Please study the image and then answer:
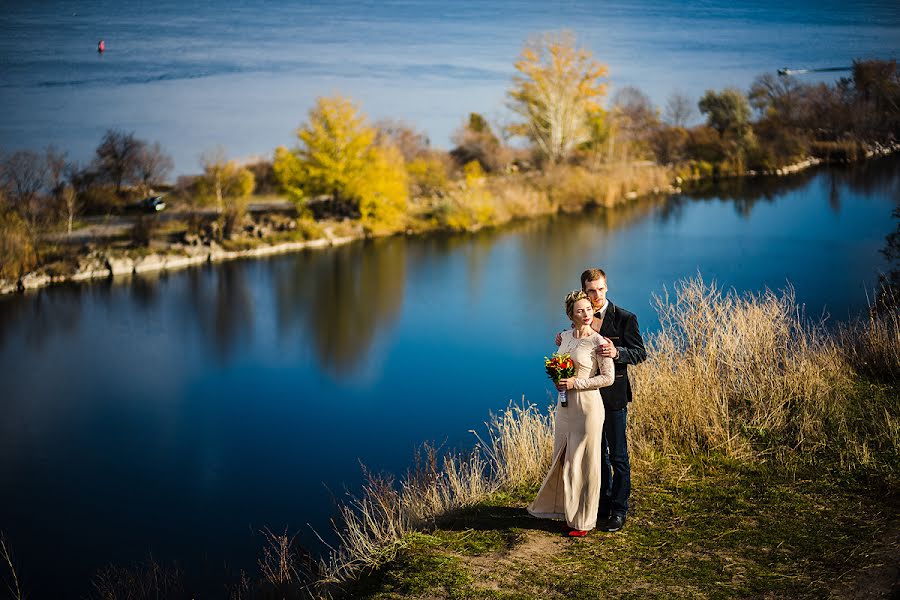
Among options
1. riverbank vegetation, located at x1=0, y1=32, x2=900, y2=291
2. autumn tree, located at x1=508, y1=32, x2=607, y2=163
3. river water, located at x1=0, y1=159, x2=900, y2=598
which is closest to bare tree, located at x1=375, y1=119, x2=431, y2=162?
riverbank vegetation, located at x1=0, y1=32, x2=900, y2=291

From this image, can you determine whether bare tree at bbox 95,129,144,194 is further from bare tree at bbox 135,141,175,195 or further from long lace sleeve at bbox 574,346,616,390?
long lace sleeve at bbox 574,346,616,390

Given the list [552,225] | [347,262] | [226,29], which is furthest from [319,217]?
[226,29]

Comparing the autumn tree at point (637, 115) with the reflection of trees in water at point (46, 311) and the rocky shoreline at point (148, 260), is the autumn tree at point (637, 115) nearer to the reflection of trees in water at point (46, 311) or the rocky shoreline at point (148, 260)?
the rocky shoreline at point (148, 260)

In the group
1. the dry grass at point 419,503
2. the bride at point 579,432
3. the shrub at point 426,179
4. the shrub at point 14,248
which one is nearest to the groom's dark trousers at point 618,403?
the bride at point 579,432

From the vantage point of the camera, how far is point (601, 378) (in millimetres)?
4043

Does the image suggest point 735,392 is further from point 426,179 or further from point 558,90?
point 558,90

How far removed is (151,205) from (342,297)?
9210 millimetres

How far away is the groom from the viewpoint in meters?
4.09

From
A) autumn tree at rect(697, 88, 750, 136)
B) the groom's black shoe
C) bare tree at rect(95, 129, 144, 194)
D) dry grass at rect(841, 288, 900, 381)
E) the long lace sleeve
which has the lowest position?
the groom's black shoe

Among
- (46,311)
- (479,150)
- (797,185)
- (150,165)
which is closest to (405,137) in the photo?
(479,150)

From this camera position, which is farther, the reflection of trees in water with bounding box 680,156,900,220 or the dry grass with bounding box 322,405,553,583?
the reflection of trees in water with bounding box 680,156,900,220

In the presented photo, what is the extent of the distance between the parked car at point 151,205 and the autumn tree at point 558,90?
15.3 meters

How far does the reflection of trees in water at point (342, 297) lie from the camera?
43.4 ft

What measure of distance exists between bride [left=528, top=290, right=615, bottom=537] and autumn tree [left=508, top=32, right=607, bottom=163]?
95.0ft
